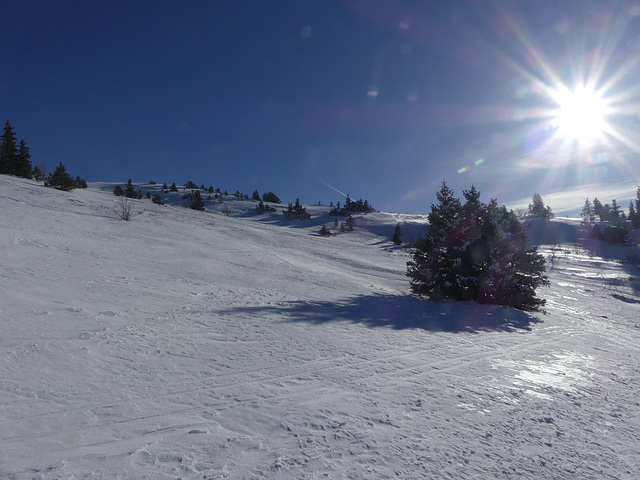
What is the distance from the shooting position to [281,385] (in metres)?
4.62

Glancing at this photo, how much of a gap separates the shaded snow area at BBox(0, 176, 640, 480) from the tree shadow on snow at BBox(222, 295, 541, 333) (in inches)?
4.3

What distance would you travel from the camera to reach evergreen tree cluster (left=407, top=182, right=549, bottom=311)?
13281 mm

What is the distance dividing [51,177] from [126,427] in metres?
35.3

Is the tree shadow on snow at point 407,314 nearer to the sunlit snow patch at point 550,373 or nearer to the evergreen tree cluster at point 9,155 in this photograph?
the sunlit snow patch at point 550,373

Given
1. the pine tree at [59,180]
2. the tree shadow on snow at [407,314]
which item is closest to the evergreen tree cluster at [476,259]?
the tree shadow on snow at [407,314]

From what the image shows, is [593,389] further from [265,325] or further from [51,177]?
[51,177]

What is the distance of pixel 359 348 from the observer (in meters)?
6.50

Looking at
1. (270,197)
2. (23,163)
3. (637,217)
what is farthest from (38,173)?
(637,217)

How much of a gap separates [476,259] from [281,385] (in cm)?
1107

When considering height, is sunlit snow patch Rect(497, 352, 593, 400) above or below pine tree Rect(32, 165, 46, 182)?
below

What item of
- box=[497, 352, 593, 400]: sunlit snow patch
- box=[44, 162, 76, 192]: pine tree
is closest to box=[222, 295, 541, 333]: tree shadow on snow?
box=[497, 352, 593, 400]: sunlit snow patch

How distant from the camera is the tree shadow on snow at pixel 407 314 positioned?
882 centimetres

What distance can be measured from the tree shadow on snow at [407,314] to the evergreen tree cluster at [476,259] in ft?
2.88

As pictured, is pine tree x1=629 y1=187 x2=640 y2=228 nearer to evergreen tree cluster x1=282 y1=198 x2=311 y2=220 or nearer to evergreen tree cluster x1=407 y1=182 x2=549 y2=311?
evergreen tree cluster x1=282 y1=198 x2=311 y2=220
